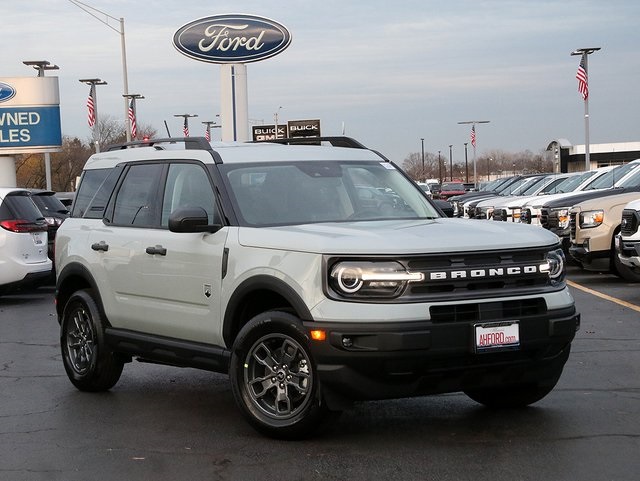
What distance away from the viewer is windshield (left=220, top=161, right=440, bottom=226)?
6.90 metres

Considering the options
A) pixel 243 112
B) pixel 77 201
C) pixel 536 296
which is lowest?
pixel 536 296

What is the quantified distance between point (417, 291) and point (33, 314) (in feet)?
31.5

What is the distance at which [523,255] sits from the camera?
20.4 ft

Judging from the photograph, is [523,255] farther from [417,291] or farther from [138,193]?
[138,193]

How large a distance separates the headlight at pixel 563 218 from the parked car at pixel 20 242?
8.82 m

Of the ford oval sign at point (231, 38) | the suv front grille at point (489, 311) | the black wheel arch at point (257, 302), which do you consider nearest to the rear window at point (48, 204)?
the black wheel arch at point (257, 302)

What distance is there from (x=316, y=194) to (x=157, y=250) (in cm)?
119

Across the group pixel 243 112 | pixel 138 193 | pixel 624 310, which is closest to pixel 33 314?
pixel 138 193

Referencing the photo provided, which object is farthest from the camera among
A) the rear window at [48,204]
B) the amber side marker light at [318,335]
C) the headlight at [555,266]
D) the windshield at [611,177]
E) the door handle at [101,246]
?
the windshield at [611,177]

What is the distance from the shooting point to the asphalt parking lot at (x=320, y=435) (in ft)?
18.4

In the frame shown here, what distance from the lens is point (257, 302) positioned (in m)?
6.57

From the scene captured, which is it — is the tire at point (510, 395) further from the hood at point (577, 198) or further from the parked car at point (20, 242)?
the hood at point (577, 198)

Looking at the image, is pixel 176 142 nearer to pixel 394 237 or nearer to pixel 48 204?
pixel 394 237

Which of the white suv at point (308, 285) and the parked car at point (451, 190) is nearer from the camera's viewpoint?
the white suv at point (308, 285)
